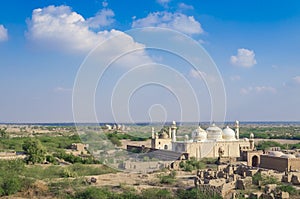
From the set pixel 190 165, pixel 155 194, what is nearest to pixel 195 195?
pixel 155 194

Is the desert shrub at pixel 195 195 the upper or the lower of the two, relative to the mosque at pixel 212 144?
lower

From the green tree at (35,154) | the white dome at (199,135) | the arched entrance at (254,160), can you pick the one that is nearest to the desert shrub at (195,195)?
the arched entrance at (254,160)

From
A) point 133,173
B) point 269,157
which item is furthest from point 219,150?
point 133,173

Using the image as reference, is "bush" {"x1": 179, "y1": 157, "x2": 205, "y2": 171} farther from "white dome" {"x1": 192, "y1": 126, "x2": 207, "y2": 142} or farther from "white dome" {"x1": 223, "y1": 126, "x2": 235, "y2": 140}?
"white dome" {"x1": 223, "y1": 126, "x2": 235, "y2": 140}

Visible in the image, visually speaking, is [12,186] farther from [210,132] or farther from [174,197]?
[210,132]

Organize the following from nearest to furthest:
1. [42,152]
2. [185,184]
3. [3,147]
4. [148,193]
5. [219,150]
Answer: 1. [148,193]
2. [185,184]
3. [42,152]
4. [219,150]
5. [3,147]

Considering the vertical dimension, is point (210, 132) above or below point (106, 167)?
above

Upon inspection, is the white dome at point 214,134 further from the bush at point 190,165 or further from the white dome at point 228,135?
the bush at point 190,165

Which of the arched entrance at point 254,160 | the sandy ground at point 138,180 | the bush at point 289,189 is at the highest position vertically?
the arched entrance at point 254,160

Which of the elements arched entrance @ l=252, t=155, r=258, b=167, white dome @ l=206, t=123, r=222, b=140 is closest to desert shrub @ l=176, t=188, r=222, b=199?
arched entrance @ l=252, t=155, r=258, b=167

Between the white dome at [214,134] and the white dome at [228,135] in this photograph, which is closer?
the white dome at [214,134]

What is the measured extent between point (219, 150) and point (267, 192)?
12.7m

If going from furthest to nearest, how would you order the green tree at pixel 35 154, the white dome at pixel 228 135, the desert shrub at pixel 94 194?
the white dome at pixel 228 135, the green tree at pixel 35 154, the desert shrub at pixel 94 194

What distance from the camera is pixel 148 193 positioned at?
14.2m
